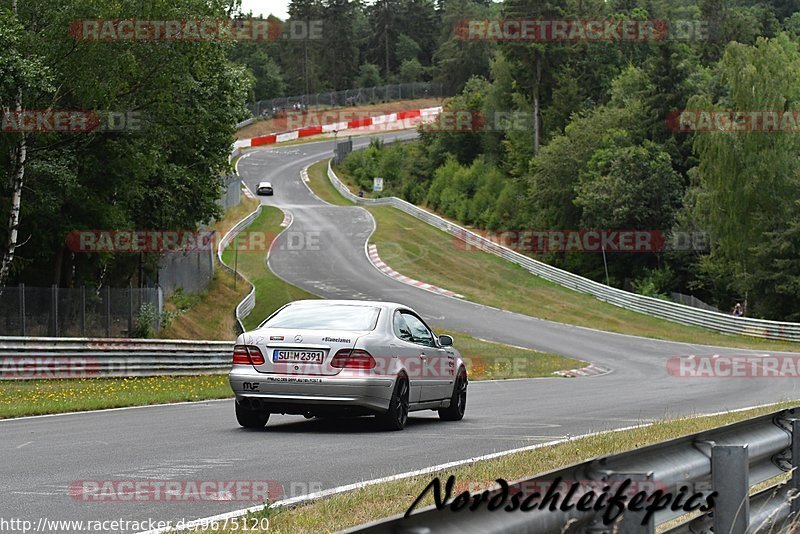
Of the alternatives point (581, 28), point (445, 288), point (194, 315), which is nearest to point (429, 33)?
point (581, 28)

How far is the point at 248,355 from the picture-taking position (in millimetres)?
12898

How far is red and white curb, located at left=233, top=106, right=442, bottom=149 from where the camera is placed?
5039 inches

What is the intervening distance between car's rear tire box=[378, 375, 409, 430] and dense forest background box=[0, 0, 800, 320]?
15315mm

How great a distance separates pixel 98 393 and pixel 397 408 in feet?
32.8

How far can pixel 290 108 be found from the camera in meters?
136

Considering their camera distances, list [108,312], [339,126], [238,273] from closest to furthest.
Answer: [108,312] → [238,273] → [339,126]

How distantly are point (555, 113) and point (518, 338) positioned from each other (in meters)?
51.5

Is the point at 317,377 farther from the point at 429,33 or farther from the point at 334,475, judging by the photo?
the point at 429,33

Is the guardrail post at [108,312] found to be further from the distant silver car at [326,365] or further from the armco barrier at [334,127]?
the armco barrier at [334,127]
